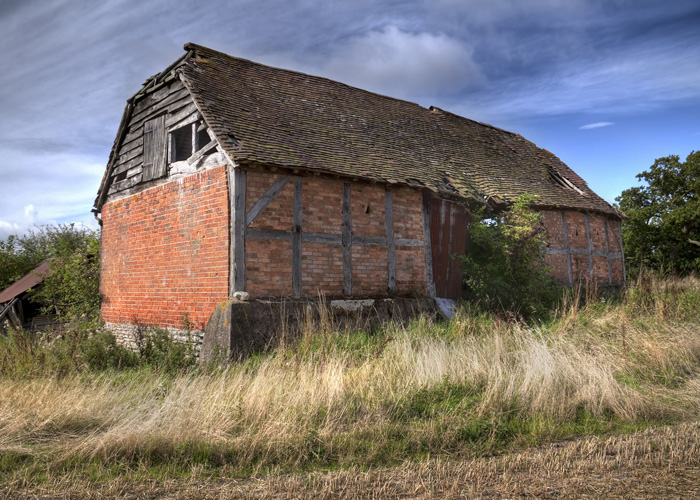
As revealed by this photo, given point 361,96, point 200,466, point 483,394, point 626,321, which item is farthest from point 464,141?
point 200,466

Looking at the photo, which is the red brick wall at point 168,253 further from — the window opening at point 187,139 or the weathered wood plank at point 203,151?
the window opening at point 187,139

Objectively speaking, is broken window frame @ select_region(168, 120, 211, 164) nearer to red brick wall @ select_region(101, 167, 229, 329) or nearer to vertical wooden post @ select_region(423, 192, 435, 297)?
red brick wall @ select_region(101, 167, 229, 329)

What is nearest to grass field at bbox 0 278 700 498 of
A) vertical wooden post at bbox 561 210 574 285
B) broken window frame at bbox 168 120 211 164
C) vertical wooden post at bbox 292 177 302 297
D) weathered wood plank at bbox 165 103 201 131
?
vertical wooden post at bbox 292 177 302 297

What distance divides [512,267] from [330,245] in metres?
4.17

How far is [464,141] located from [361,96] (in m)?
3.50

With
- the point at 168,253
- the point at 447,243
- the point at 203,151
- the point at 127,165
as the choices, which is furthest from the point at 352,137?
the point at 127,165

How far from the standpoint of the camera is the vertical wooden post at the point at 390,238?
33.4ft

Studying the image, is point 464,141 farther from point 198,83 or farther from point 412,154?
point 198,83

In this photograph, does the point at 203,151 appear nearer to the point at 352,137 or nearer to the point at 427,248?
the point at 352,137

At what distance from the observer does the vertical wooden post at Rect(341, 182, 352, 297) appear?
951 cm

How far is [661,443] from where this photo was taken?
177 inches

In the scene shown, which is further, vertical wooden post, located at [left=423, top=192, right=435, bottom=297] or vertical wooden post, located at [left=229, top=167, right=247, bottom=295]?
vertical wooden post, located at [left=423, top=192, right=435, bottom=297]

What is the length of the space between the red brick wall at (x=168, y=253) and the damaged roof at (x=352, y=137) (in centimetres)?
117

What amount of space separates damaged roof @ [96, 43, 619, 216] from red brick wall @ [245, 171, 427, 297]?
424 millimetres
